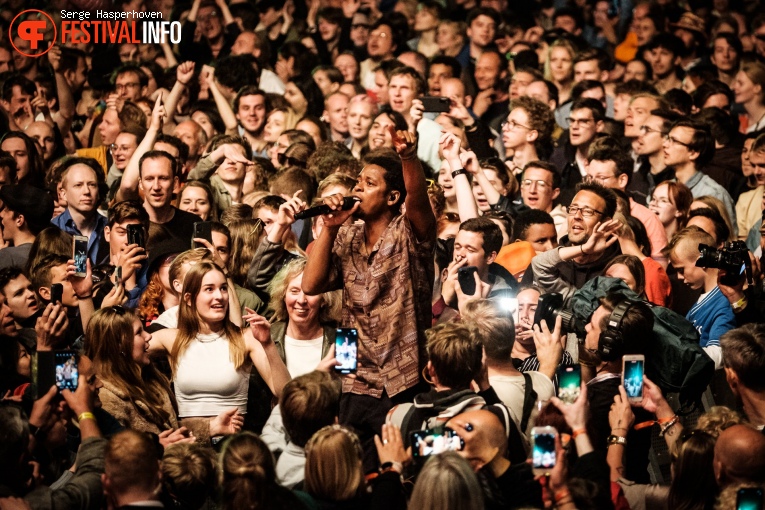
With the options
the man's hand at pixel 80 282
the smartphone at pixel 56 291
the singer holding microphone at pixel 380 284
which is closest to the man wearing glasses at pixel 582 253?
the singer holding microphone at pixel 380 284

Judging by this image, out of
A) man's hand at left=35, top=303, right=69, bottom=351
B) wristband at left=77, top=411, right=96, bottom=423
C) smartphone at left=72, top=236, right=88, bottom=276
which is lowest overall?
wristband at left=77, top=411, right=96, bottom=423

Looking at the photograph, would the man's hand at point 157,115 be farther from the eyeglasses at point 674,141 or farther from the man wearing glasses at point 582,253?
the eyeglasses at point 674,141

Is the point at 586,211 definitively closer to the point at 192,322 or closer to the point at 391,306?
the point at 391,306

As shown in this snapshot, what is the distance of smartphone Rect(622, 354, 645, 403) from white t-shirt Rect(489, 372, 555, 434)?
0.36 m

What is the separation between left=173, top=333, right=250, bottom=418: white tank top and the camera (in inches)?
229

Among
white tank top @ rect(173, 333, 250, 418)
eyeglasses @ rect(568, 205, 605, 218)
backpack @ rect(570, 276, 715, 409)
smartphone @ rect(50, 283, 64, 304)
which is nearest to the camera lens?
backpack @ rect(570, 276, 715, 409)

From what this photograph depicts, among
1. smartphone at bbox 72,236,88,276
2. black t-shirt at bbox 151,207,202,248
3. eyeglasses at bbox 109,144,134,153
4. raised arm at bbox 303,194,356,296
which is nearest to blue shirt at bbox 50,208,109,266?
black t-shirt at bbox 151,207,202,248

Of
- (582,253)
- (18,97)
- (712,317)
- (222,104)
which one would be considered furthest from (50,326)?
(18,97)

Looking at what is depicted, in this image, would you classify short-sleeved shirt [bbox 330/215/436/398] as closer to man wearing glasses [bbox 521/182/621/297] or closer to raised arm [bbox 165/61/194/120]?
man wearing glasses [bbox 521/182/621/297]

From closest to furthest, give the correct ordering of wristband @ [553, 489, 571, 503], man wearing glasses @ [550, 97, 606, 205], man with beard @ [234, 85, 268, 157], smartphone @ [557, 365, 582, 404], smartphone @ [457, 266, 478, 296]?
wristband @ [553, 489, 571, 503], smartphone @ [557, 365, 582, 404], smartphone @ [457, 266, 478, 296], man wearing glasses @ [550, 97, 606, 205], man with beard @ [234, 85, 268, 157]

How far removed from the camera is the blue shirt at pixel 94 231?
778 cm

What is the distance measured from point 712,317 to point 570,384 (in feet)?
6.21

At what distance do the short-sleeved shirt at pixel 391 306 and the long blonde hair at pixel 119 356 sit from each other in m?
0.95

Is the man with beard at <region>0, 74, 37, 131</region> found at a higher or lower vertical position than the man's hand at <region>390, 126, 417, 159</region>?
higher
